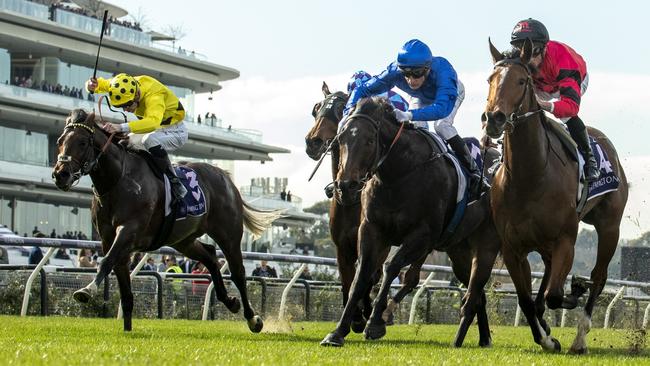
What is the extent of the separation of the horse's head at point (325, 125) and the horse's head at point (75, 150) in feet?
6.02

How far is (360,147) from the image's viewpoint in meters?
8.06

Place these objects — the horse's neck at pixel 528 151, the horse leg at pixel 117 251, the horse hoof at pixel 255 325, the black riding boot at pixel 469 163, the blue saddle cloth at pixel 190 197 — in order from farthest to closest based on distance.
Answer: the horse hoof at pixel 255 325, the blue saddle cloth at pixel 190 197, the black riding boot at pixel 469 163, the horse leg at pixel 117 251, the horse's neck at pixel 528 151

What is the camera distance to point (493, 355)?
744 cm

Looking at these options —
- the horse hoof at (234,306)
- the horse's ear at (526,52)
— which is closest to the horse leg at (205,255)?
Result: the horse hoof at (234,306)

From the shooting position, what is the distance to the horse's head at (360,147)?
7.89m

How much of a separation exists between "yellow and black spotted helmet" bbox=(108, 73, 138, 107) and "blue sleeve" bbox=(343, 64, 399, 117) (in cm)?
192

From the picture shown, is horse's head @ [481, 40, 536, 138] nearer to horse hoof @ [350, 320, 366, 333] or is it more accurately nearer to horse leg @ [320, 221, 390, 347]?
horse leg @ [320, 221, 390, 347]

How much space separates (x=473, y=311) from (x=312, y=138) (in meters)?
2.30

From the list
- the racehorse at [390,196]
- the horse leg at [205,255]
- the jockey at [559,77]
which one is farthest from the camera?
the horse leg at [205,255]

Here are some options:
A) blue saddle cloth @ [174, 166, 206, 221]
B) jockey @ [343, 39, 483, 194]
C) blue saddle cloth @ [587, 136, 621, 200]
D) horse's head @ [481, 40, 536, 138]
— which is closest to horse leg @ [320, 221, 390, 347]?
jockey @ [343, 39, 483, 194]

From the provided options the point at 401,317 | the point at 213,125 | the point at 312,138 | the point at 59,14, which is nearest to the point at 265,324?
the point at 312,138

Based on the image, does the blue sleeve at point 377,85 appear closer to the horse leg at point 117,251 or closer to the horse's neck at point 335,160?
the horse's neck at point 335,160

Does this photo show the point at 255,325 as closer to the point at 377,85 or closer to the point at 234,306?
the point at 234,306

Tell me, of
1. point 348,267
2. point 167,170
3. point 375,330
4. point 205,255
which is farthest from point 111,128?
point 375,330
